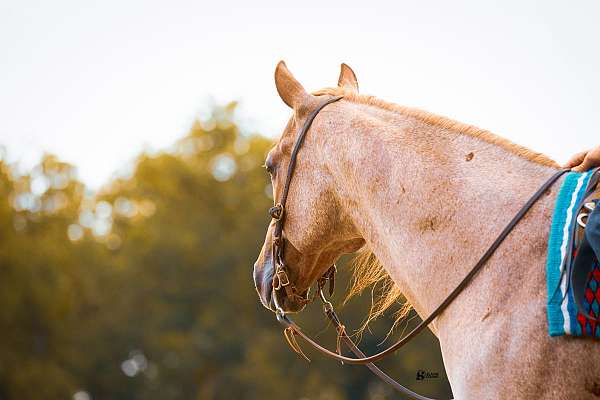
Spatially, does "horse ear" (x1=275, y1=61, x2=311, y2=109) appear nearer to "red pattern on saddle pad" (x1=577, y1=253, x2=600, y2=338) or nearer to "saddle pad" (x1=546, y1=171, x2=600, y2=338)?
"saddle pad" (x1=546, y1=171, x2=600, y2=338)

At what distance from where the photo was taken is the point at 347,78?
16.7ft

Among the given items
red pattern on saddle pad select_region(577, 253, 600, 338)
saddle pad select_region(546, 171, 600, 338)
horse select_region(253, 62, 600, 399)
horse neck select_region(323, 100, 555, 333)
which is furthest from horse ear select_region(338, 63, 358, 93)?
red pattern on saddle pad select_region(577, 253, 600, 338)

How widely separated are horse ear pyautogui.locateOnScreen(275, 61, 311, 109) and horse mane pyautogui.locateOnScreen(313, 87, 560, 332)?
0.38 feet

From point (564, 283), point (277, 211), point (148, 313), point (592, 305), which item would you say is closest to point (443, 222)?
point (564, 283)

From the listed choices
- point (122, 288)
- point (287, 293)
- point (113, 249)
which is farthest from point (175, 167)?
point (287, 293)

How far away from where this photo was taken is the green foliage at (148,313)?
30703 mm

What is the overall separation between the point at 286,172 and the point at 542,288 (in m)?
1.80

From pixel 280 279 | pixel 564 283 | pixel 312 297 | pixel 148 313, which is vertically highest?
pixel 280 279

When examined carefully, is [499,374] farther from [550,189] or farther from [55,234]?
[55,234]

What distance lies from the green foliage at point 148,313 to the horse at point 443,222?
2494 cm

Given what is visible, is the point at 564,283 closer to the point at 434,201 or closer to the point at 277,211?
the point at 434,201

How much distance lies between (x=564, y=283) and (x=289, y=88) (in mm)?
2050

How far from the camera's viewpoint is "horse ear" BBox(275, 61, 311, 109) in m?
4.51

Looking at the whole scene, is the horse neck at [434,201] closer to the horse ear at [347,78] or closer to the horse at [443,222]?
the horse at [443,222]
